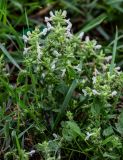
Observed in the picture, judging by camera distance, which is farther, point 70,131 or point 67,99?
point 67,99

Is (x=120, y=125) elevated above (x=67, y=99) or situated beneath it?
situated beneath

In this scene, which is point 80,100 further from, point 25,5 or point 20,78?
point 25,5

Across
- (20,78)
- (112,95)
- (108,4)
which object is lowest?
(112,95)

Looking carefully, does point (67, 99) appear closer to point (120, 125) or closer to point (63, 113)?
point (63, 113)

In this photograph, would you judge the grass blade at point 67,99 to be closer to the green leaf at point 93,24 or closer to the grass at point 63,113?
the grass at point 63,113

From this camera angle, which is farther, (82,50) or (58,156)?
A: (82,50)

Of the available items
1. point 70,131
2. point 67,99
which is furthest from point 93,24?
point 70,131

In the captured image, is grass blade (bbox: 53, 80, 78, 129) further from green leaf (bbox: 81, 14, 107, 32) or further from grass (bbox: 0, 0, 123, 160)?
green leaf (bbox: 81, 14, 107, 32)

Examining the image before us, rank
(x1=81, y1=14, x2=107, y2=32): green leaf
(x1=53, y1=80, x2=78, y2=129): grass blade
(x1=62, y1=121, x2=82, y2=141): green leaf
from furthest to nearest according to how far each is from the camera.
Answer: (x1=81, y1=14, x2=107, y2=32): green leaf → (x1=53, y1=80, x2=78, y2=129): grass blade → (x1=62, y1=121, x2=82, y2=141): green leaf

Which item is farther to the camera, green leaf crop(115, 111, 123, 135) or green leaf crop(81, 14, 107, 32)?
green leaf crop(81, 14, 107, 32)

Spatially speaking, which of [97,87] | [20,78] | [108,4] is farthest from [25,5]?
[97,87]

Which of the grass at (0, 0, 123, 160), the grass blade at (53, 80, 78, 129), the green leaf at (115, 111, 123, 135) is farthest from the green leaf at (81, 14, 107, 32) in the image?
the green leaf at (115, 111, 123, 135)
